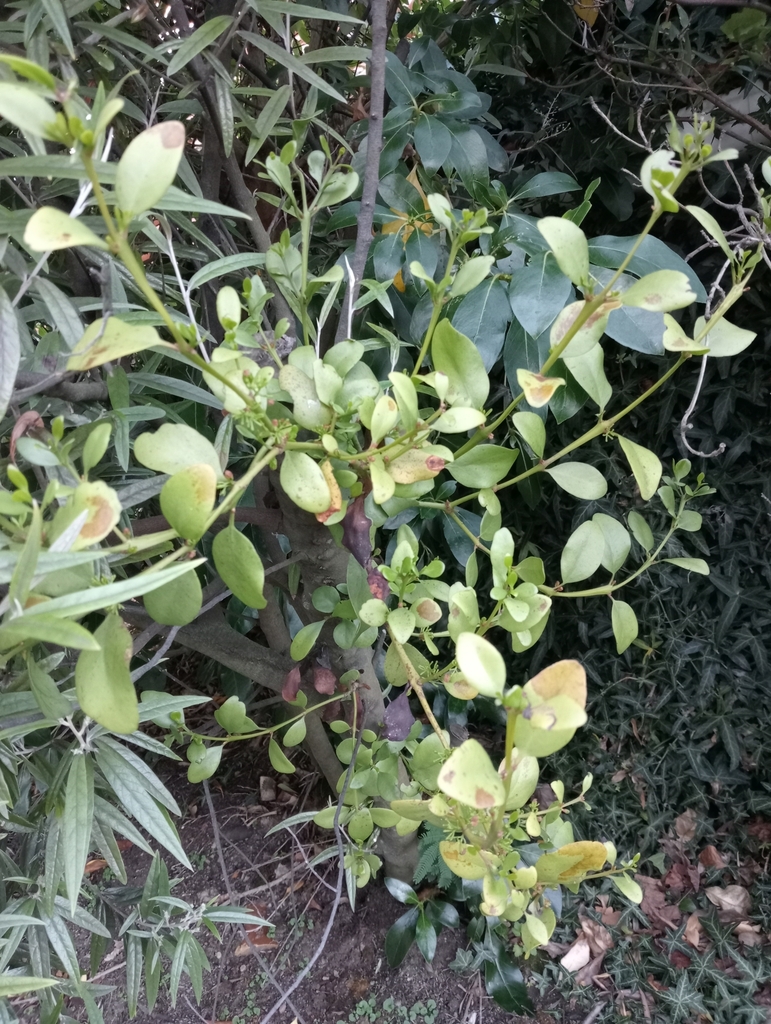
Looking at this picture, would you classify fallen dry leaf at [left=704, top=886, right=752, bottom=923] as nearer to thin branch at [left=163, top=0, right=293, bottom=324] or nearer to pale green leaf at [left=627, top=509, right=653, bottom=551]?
pale green leaf at [left=627, top=509, right=653, bottom=551]

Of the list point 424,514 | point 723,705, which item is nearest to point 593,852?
point 424,514

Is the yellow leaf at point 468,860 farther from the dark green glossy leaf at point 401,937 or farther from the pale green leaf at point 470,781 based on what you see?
the dark green glossy leaf at point 401,937

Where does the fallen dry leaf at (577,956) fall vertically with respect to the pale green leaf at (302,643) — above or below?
below

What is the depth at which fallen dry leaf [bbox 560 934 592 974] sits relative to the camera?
0.95 metres

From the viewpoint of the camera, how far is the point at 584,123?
1.00 m

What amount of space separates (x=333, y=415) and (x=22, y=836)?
2.03ft

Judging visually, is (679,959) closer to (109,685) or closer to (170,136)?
(109,685)

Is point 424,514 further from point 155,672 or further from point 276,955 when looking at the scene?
point 276,955

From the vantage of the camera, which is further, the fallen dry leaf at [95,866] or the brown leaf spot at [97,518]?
the fallen dry leaf at [95,866]

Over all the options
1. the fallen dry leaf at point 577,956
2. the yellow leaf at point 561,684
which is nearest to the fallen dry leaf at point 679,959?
the fallen dry leaf at point 577,956

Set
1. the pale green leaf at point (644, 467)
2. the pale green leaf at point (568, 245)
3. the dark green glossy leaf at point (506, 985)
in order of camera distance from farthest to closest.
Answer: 1. the dark green glossy leaf at point (506, 985)
2. the pale green leaf at point (644, 467)
3. the pale green leaf at point (568, 245)

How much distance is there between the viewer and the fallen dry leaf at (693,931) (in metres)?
0.96

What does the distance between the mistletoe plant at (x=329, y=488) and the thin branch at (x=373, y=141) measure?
0.03 m

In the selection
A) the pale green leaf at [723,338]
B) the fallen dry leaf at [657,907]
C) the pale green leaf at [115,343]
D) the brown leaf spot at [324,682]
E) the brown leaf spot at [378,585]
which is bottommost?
the fallen dry leaf at [657,907]
